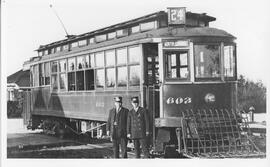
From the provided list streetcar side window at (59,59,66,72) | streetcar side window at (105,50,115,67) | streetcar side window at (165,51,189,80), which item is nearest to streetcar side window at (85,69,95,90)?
streetcar side window at (105,50,115,67)

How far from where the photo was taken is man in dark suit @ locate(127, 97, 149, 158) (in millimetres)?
9117

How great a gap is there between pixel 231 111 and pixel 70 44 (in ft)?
18.8

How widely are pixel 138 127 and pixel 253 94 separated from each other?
3279 mm

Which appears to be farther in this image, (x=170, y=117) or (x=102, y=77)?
(x=102, y=77)

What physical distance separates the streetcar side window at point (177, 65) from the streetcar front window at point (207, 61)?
0.82ft

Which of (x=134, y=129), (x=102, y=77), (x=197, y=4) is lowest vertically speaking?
(x=134, y=129)

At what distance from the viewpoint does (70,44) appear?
1305 centimetres

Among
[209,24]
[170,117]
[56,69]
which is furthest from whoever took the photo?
[56,69]

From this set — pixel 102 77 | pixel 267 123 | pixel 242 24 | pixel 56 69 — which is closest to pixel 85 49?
pixel 102 77

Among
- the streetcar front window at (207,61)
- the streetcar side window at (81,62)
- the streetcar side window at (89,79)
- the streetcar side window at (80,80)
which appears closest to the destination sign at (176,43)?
the streetcar front window at (207,61)

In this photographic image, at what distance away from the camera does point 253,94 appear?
418 inches

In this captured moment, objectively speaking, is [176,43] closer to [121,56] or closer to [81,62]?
[121,56]

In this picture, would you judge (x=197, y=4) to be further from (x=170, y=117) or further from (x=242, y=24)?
(x=170, y=117)
